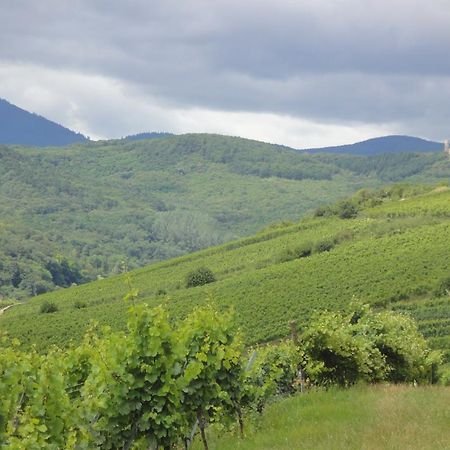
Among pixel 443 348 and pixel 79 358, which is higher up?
pixel 79 358

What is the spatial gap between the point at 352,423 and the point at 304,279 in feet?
195

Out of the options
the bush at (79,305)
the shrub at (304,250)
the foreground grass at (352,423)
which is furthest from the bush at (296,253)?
the foreground grass at (352,423)

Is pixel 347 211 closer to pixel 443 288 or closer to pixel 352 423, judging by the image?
pixel 443 288

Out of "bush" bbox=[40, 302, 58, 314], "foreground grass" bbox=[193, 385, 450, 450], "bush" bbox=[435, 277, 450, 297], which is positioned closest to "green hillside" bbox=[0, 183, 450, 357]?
"bush" bbox=[435, 277, 450, 297]

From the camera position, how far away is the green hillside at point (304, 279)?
63.5m

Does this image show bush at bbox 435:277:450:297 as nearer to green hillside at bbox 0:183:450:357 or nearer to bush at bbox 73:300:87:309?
green hillside at bbox 0:183:450:357

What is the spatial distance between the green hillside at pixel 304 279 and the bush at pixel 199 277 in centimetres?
215

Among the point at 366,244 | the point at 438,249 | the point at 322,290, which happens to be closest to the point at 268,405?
the point at 322,290

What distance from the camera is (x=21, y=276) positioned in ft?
577

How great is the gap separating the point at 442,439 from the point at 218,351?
13.4 feet

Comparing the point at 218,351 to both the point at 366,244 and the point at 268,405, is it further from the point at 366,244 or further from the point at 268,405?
the point at 366,244

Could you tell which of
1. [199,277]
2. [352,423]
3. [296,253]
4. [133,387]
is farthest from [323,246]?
[133,387]

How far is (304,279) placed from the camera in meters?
73.3

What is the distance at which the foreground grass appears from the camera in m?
12.3
